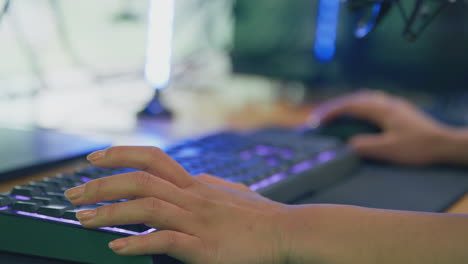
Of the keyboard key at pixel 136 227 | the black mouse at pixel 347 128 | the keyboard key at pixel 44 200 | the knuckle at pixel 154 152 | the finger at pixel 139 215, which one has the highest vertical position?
the black mouse at pixel 347 128

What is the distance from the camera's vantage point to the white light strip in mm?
850

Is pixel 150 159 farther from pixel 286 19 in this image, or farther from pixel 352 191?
pixel 286 19

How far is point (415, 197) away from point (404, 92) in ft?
2.32

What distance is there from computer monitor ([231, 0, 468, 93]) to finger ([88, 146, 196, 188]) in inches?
32.1

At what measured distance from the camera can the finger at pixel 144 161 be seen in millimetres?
381

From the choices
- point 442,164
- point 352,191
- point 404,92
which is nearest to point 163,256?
point 352,191

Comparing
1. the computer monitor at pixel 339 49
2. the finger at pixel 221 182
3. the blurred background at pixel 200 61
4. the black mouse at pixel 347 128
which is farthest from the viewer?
the computer monitor at pixel 339 49

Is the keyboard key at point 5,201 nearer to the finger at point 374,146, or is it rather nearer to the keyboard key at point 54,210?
the keyboard key at point 54,210

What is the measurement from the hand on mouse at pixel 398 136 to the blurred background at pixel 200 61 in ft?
0.60

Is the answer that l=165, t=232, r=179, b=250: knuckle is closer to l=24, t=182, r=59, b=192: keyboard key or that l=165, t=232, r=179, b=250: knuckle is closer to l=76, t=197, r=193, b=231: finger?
l=76, t=197, r=193, b=231: finger

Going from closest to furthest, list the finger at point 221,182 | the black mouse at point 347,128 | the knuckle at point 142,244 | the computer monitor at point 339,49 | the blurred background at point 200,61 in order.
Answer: the knuckle at point 142,244 → the finger at point 221,182 → the blurred background at point 200,61 → the black mouse at point 347,128 → the computer monitor at point 339,49

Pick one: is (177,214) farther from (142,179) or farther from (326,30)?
(326,30)

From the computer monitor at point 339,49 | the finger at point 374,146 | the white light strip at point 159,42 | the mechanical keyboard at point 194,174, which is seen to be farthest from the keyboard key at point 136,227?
the computer monitor at point 339,49

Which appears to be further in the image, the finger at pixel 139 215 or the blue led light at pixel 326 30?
the blue led light at pixel 326 30
